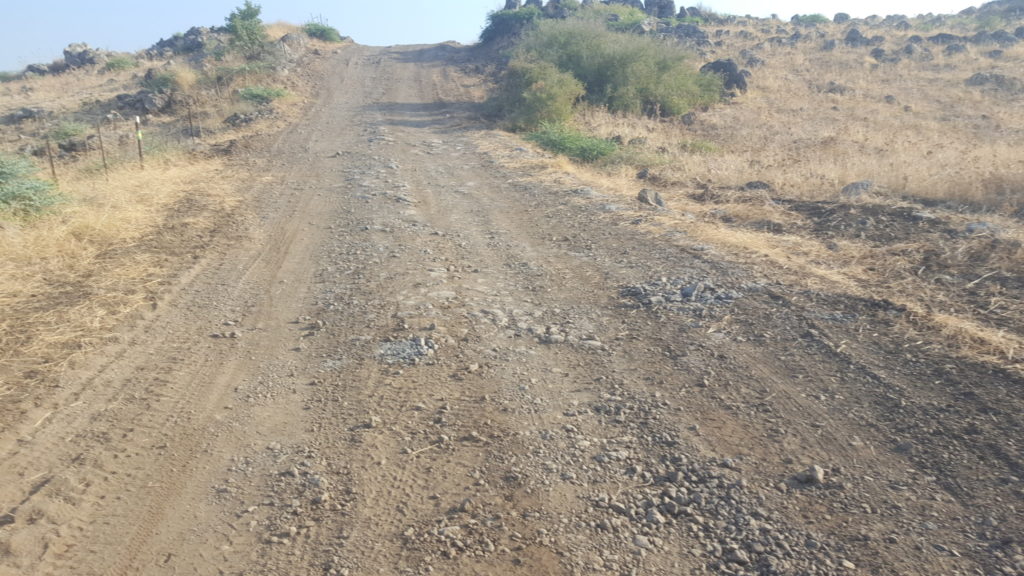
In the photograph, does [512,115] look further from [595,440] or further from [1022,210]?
[595,440]

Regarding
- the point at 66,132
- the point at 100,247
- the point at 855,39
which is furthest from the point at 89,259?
the point at 855,39

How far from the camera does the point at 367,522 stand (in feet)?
10.7

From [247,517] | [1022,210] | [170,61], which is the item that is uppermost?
[170,61]

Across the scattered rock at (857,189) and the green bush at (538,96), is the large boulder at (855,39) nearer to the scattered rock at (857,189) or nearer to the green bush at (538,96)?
the green bush at (538,96)

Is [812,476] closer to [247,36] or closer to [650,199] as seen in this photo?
[650,199]

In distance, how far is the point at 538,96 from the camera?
1606 cm

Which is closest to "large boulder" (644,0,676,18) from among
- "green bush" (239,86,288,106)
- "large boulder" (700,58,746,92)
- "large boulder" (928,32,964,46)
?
"large boulder" (928,32,964,46)

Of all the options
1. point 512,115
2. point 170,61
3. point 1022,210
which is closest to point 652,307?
point 1022,210

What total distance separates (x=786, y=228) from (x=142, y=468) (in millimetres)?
7316

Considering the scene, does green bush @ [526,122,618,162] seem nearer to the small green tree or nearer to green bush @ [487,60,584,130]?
green bush @ [487,60,584,130]

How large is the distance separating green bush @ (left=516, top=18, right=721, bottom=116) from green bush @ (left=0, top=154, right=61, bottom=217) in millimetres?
12827

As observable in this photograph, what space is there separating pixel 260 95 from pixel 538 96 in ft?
29.1

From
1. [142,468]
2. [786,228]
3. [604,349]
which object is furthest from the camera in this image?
[786,228]

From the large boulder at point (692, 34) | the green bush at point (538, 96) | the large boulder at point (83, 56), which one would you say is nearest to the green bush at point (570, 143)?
the green bush at point (538, 96)
